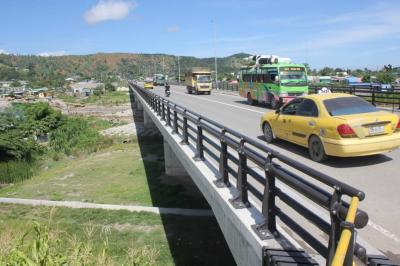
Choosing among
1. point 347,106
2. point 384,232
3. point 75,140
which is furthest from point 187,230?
point 75,140

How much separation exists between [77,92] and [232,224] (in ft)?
520

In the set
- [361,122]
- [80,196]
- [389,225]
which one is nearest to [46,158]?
[80,196]

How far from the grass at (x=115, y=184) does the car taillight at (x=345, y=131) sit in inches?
327

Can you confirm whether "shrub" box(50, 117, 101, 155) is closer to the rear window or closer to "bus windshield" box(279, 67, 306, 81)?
"bus windshield" box(279, 67, 306, 81)

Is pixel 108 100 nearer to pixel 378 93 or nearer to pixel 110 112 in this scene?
pixel 110 112

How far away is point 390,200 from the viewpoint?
6.75 m

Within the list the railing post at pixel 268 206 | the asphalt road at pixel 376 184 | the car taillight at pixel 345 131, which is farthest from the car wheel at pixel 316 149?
the railing post at pixel 268 206

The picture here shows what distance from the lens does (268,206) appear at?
4965 mm

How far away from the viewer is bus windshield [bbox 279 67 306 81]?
917 inches

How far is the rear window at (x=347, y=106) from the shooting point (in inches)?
375

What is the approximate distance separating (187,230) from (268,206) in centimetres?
916

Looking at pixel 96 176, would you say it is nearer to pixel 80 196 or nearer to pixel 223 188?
pixel 80 196

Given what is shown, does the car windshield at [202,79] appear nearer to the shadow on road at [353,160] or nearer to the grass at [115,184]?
the grass at [115,184]

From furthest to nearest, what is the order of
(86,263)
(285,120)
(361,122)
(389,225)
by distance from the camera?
(285,120) < (361,122) < (389,225) < (86,263)
